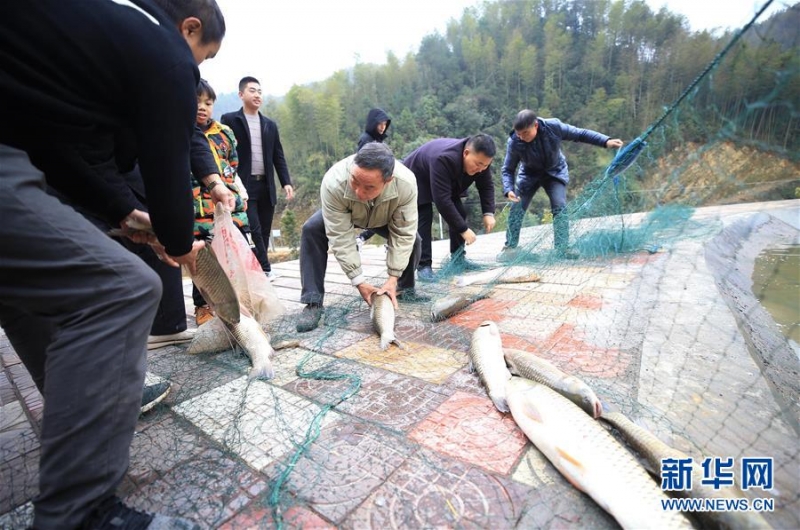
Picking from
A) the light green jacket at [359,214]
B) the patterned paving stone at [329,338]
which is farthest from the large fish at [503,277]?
the patterned paving stone at [329,338]

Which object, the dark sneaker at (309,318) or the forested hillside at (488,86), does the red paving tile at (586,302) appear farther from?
the forested hillside at (488,86)

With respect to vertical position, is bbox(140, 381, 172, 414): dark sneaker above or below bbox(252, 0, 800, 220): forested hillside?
below

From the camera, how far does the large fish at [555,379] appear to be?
1.59 metres

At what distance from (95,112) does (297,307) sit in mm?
2723

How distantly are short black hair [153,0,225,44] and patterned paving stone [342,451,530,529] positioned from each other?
1773mm

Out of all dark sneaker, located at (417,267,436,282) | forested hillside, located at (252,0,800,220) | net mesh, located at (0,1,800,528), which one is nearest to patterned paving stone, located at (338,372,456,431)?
net mesh, located at (0,1,800,528)

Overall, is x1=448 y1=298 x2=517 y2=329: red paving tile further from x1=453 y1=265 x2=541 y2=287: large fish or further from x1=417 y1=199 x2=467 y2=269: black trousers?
x1=417 y1=199 x2=467 y2=269: black trousers

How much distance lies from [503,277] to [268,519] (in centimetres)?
343

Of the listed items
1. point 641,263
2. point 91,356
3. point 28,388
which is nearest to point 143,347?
point 91,356

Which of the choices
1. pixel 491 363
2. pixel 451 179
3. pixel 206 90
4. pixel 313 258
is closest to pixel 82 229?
pixel 491 363

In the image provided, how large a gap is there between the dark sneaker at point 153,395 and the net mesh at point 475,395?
0.05 meters

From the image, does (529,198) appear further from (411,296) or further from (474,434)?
(474,434)

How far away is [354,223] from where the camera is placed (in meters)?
3.37

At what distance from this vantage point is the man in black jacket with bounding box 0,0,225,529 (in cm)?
97
